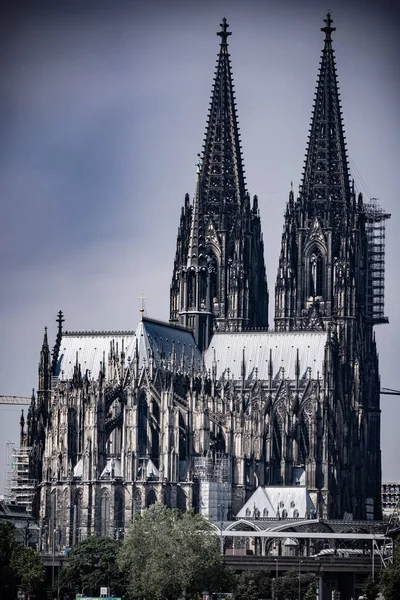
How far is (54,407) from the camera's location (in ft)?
628

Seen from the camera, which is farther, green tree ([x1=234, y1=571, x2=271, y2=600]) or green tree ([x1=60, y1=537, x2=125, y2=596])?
green tree ([x1=60, y1=537, x2=125, y2=596])

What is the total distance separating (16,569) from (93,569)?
21.0ft

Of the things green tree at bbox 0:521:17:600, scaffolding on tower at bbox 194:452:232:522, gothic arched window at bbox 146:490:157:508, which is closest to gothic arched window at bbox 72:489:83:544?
gothic arched window at bbox 146:490:157:508

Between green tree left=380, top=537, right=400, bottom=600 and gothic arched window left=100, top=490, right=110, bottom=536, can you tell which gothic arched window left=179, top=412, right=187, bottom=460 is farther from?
green tree left=380, top=537, right=400, bottom=600

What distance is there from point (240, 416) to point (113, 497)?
13.8m

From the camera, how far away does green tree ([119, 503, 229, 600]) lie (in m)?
154

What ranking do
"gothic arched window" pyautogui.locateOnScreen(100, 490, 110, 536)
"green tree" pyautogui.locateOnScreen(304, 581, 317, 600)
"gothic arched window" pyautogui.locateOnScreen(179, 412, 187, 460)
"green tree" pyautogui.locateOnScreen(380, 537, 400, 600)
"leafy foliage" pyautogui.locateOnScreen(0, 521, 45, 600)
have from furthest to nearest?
"gothic arched window" pyautogui.locateOnScreen(179, 412, 187, 460) < "gothic arched window" pyautogui.locateOnScreen(100, 490, 110, 536) < "green tree" pyautogui.locateOnScreen(304, 581, 317, 600) < "leafy foliage" pyautogui.locateOnScreen(0, 521, 45, 600) < "green tree" pyautogui.locateOnScreen(380, 537, 400, 600)

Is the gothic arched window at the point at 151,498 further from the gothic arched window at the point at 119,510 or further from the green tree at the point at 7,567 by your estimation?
the green tree at the point at 7,567

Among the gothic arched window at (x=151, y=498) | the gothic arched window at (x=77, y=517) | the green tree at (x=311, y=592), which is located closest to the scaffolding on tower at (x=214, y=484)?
the gothic arched window at (x=151, y=498)

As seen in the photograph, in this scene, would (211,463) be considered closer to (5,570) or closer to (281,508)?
(281,508)

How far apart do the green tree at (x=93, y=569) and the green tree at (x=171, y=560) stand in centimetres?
216

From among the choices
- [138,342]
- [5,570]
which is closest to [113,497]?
[138,342]

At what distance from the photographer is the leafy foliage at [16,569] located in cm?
15612

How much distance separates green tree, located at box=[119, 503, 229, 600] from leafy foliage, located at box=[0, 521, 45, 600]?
227 inches
